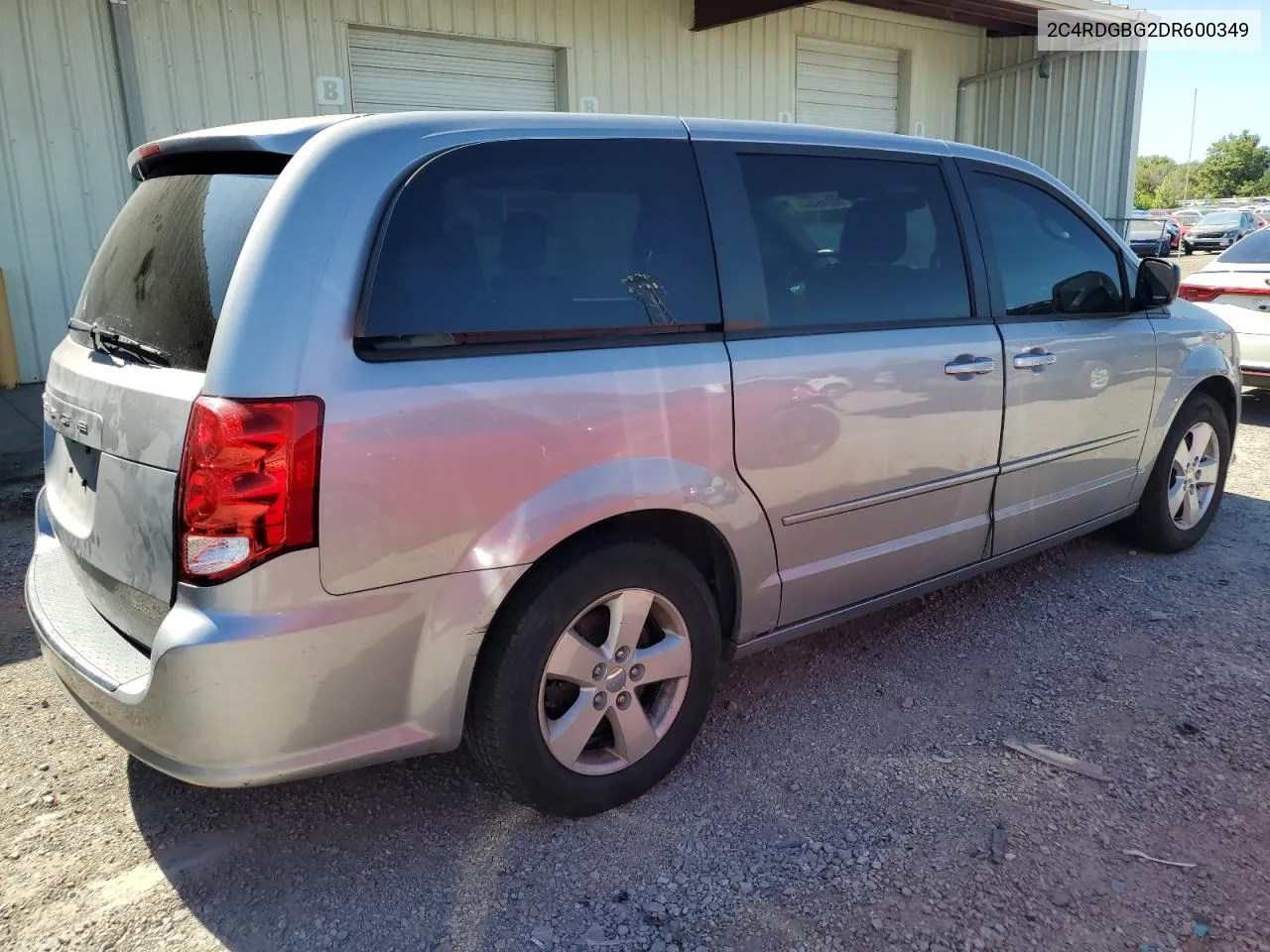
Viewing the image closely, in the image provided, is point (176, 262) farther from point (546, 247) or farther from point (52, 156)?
point (52, 156)

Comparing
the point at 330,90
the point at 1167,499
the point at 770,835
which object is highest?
the point at 330,90

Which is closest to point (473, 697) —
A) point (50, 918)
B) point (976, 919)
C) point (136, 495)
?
point (136, 495)

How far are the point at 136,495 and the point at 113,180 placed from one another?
628cm

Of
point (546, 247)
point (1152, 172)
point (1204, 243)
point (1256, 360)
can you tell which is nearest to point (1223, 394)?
point (1256, 360)

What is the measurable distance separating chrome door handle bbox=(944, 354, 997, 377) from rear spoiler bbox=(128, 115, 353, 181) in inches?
79.9

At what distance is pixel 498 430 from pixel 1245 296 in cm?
746

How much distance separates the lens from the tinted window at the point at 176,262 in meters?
2.21

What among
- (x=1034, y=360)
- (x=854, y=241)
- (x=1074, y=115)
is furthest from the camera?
(x=1074, y=115)

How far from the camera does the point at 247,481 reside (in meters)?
2.03

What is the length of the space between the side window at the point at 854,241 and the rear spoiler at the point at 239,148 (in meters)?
1.25

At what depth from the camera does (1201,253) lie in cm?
3322

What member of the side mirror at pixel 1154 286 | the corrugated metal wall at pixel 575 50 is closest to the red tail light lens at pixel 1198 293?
the side mirror at pixel 1154 286

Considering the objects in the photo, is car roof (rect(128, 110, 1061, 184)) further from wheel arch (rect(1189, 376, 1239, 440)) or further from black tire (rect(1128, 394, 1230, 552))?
wheel arch (rect(1189, 376, 1239, 440))

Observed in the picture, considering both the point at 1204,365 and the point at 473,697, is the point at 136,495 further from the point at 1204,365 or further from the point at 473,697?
the point at 1204,365
